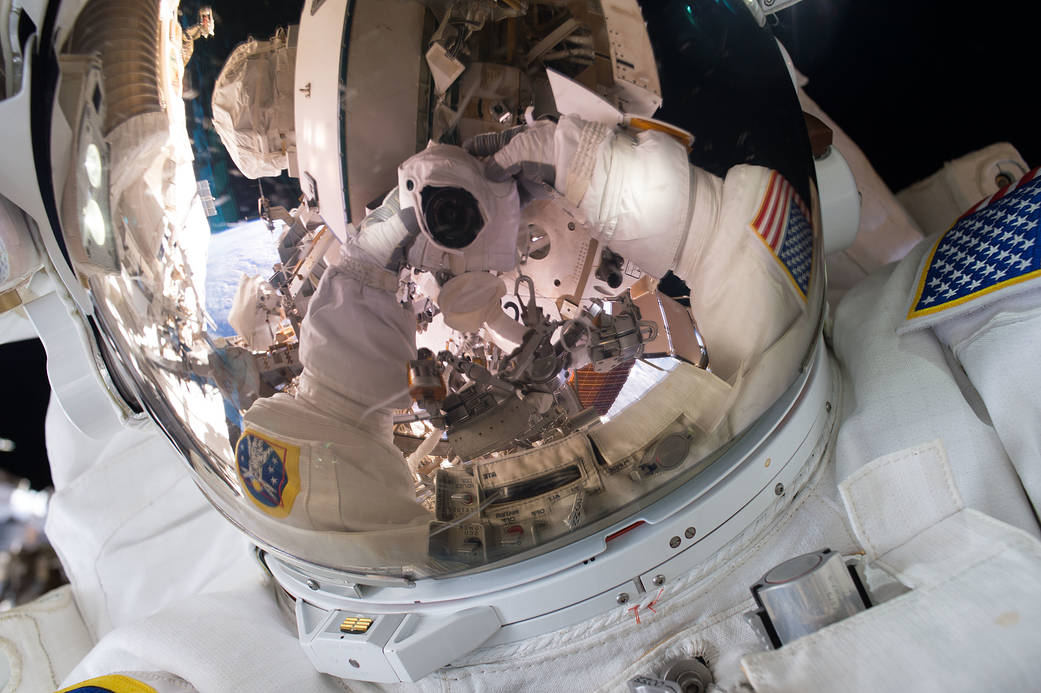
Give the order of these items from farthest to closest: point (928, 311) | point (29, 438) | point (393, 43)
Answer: point (29, 438), point (928, 311), point (393, 43)

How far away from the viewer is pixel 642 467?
711 mm

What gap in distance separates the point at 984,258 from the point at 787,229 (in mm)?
310

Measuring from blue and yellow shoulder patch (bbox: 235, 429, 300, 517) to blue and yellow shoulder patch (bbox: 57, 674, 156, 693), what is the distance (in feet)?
1.09

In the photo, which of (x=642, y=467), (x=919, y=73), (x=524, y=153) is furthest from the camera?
(x=919, y=73)

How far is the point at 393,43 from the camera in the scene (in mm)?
605

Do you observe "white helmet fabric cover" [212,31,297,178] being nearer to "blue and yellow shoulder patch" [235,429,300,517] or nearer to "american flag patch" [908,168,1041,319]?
"blue and yellow shoulder patch" [235,429,300,517]

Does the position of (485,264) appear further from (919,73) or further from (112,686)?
(919,73)

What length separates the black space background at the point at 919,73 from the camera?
1185 mm

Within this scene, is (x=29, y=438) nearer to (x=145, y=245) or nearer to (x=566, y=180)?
(x=145, y=245)

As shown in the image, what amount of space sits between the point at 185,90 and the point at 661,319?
0.47 m

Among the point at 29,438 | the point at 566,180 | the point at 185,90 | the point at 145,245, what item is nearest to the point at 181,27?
the point at 185,90

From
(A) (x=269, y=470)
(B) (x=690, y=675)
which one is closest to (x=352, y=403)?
(A) (x=269, y=470)

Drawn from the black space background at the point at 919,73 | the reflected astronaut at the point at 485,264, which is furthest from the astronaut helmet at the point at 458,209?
the black space background at the point at 919,73

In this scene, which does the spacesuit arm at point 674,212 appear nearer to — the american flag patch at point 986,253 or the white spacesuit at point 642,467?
the white spacesuit at point 642,467
